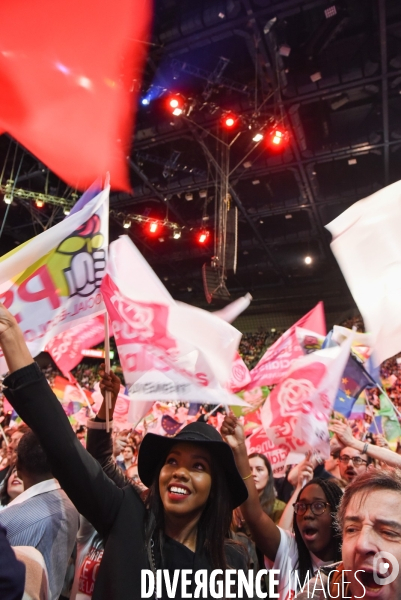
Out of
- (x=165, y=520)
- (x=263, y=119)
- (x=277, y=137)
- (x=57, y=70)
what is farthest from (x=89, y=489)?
(x=263, y=119)

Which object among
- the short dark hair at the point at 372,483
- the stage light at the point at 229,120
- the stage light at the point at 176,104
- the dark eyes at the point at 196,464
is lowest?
the short dark hair at the point at 372,483

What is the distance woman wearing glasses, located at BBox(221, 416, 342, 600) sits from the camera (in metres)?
2.12

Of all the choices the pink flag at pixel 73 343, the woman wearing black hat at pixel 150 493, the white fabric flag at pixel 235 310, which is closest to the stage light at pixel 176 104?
the pink flag at pixel 73 343

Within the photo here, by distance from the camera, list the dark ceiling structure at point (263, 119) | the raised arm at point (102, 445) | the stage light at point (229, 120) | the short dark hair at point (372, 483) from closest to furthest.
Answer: the short dark hair at point (372, 483) < the raised arm at point (102, 445) < the dark ceiling structure at point (263, 119) < the stage light at point (229, 120)

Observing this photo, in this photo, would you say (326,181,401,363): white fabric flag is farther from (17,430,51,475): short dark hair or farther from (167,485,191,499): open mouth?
(17,430,51,475): short dark hair

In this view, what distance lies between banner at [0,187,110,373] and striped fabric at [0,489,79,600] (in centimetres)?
73

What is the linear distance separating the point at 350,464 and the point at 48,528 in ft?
8.68

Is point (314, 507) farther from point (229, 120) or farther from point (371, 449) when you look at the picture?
point (229, 120)

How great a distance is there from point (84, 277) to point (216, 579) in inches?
63.7

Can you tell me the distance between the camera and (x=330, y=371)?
3.78 m

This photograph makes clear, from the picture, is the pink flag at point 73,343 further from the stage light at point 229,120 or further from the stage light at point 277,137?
the stage light at point 277,137

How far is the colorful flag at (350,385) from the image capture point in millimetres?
4051

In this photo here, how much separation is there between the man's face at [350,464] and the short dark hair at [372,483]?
7.08 feet

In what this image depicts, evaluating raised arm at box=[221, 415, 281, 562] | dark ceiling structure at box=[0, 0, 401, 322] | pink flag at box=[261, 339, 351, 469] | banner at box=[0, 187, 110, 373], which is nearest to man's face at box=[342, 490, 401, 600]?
raised arm at box=[221, 415, 281, 562]
